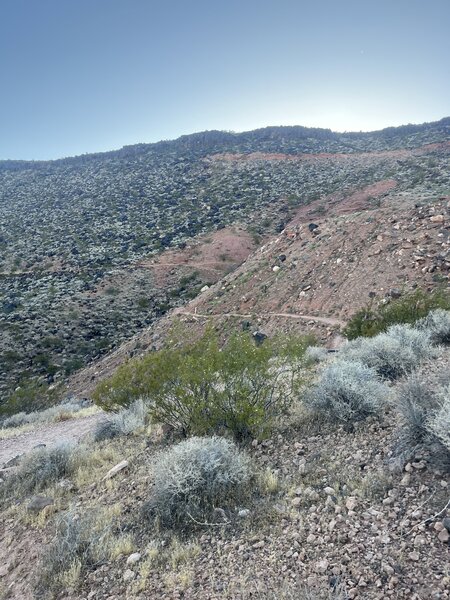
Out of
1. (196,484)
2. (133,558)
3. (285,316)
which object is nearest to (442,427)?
(196,484)

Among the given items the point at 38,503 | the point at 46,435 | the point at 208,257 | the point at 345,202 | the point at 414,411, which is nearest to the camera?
the point at 414,411

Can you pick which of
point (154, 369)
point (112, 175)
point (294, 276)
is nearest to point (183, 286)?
point (294, 276)

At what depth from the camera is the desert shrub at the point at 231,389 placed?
21.8ft

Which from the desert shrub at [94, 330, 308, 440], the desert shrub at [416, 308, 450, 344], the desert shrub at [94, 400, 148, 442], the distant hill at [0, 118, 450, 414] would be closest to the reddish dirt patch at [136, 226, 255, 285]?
the distant hill at [0, 118, 450, 414]

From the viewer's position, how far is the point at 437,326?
32.0 ft

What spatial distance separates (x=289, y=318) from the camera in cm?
1953

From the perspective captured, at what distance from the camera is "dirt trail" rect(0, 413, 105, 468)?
418 inches

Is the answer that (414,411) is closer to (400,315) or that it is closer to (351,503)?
(351,503)

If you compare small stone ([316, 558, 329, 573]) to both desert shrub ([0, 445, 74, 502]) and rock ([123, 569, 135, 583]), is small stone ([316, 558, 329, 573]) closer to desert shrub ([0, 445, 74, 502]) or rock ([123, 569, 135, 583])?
rock ([123, 569, 135, 583])

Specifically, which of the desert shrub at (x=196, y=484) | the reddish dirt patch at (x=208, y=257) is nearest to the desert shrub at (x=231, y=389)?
the desert shrub at (x=196, y=484)

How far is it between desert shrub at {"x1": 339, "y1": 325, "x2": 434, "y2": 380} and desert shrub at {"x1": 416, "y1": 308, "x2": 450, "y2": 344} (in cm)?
61

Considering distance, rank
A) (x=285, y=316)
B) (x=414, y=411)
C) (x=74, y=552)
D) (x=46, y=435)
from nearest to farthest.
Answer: (x=74, y=552) → (x=414, y=411) → (x=46, y=435) → (x=285, y=316)

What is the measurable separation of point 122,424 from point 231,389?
10.4 ft

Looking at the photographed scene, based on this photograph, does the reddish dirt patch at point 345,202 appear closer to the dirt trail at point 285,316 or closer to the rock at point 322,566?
the dirt trail at point 285,316
